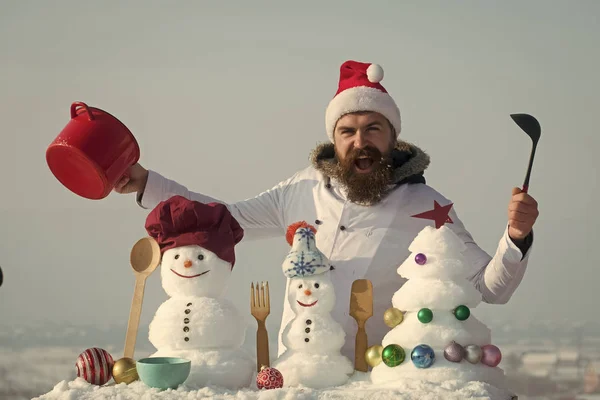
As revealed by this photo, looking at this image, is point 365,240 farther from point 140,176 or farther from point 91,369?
point 91,369

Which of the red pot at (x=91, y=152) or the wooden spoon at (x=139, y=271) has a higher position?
the red pot at (x=91, y=152)

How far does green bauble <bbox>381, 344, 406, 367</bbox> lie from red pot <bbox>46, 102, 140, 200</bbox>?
93 centimetres

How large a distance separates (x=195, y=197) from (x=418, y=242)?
1027mm

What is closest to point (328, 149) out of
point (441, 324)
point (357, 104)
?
point (357, 104)

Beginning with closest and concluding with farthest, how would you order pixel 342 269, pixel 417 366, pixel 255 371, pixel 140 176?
1. pixel 417 366
2. pixel 255 371
3. pixel 342 269
4. pixel 140 176

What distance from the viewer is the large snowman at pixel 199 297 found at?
5.53 feet

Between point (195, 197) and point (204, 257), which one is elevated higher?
point (195, 197)

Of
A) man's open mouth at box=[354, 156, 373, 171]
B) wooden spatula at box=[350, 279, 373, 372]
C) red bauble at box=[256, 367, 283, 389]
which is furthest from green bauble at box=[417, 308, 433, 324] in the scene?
man's open mouth at box=[354, 156, 373, 171]

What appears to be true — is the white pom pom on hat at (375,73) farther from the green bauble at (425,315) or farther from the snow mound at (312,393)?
the snow mound at (312,393)

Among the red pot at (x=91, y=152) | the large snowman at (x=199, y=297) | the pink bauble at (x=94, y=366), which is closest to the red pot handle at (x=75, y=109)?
the red pot at (x=91, y=152)

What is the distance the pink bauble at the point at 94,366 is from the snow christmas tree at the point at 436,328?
626 millimetres

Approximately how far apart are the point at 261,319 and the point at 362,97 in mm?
994

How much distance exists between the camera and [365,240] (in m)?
2.32

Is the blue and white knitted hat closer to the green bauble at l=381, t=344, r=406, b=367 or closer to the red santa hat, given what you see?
the green bauble at l=381, t=344, r=406, b=367
